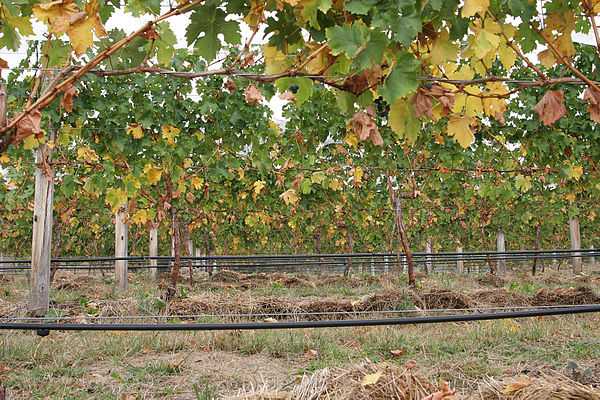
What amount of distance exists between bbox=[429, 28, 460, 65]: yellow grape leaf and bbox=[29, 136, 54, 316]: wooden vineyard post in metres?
4.74

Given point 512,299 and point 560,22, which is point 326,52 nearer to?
point 560,22

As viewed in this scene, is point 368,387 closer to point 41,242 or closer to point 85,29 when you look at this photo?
point 85,29

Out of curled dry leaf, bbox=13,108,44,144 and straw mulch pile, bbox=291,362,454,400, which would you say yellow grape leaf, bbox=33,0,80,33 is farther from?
straw mulch pile, bbox=291,362,454,400

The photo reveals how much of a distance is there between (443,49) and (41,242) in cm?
498

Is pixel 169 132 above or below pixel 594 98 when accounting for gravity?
above

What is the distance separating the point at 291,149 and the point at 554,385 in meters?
5.97

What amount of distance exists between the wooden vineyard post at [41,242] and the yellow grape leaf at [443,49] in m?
4.74

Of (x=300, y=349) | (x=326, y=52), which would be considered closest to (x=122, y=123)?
(x=300, y=349)

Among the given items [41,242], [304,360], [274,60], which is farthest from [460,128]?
[41,242]

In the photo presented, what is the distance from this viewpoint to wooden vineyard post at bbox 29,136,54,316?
4840 millimetres

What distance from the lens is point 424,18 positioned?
1.15 m

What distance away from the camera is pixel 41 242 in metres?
4.85

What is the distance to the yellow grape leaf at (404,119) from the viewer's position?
1276mm

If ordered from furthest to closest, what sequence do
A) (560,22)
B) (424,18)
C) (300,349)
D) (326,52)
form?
(300,349) < (560,22) < (326,52) < (424,18)
